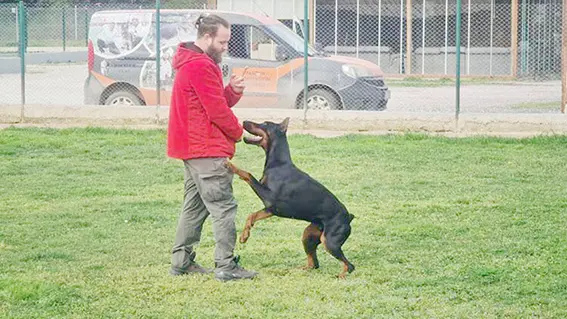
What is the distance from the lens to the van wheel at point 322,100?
56.2 feet

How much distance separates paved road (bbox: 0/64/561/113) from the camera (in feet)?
62.5

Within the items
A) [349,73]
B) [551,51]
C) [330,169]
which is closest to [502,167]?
[330,169]

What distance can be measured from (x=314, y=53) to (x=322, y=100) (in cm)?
75

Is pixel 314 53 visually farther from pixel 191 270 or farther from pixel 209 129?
pixel 209 129

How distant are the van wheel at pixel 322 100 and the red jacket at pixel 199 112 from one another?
9.78m

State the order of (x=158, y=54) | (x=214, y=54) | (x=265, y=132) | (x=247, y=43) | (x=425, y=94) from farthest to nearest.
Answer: (x=425, y=94)
(x=158, y=54)
(x=247, y=43)
(x=265, y=132)
(x=214, y=54)

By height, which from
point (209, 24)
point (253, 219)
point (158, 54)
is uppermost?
point (209, 24)

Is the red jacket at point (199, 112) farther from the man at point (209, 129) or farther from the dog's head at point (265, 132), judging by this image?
the dog's head at point (265, 132)

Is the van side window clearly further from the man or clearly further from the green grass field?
the man

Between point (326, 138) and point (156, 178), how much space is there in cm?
406

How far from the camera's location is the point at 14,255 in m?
8.22

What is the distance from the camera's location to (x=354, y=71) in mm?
17031

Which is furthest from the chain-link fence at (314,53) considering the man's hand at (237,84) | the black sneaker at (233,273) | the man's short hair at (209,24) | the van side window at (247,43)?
the black sneaker at (233,273)

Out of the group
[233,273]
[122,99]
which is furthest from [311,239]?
[122,99]
